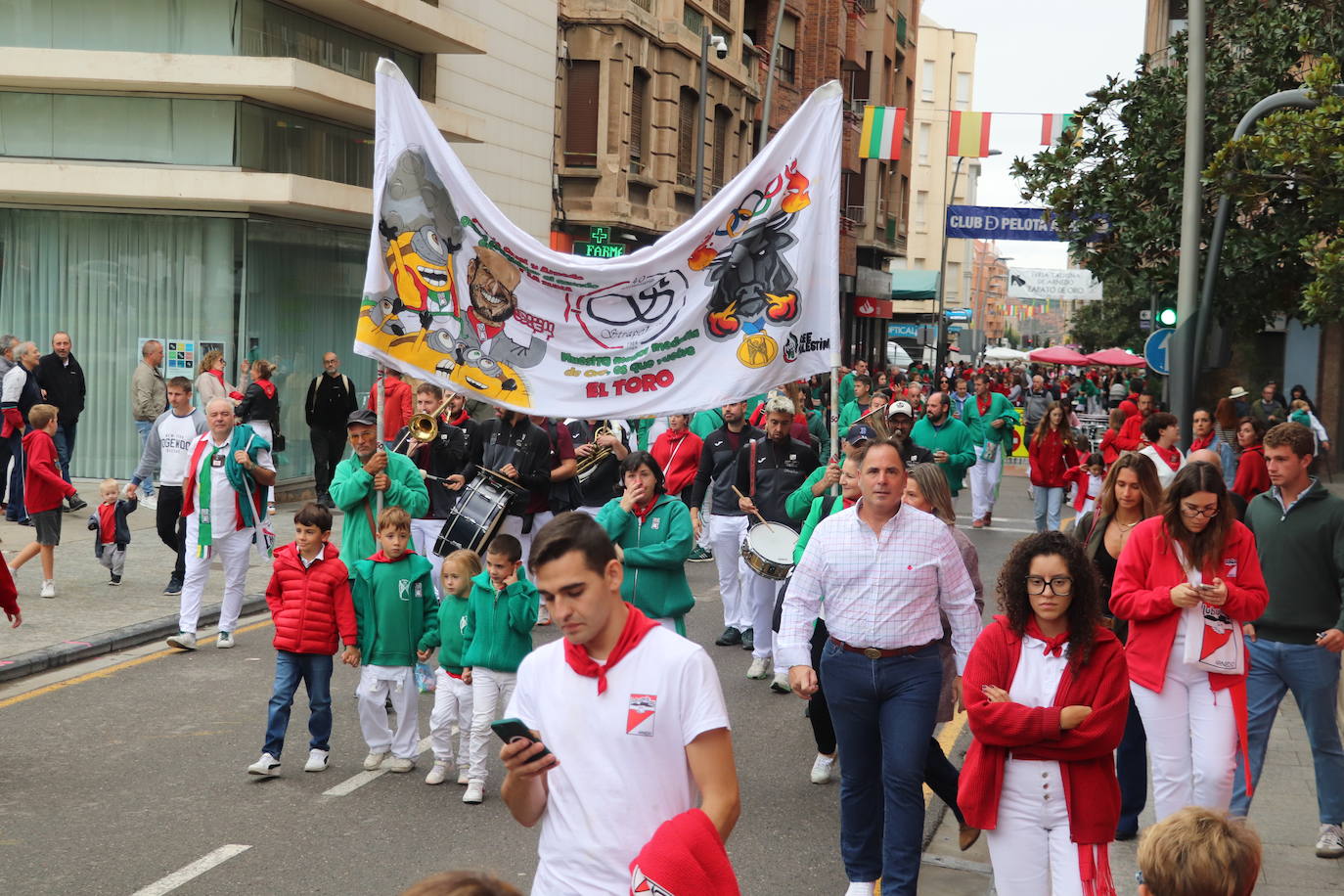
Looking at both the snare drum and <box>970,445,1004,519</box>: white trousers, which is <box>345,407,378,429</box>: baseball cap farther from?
<box>970,445,1004,519</box>: white trousers

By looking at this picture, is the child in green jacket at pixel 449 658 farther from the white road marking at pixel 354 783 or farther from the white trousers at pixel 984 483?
the white trousers at pixel 984 483

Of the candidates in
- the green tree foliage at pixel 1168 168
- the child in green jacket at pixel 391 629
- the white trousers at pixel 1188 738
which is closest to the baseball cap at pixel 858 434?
the white trousers at pixel 1188 738

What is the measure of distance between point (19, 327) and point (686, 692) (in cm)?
1999

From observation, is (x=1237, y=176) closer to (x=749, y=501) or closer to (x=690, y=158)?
(x=749, y=501)

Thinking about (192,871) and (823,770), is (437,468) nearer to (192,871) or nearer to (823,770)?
(823,770)

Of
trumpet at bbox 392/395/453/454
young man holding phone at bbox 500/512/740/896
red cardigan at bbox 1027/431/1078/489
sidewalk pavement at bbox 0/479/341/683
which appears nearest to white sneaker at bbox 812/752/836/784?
trumpet at bbox 392/395/453/454

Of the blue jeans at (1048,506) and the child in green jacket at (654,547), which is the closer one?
the child in green jacket at (654,547)

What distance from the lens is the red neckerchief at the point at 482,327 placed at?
25.8ft

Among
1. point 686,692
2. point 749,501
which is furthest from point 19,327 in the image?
point 686,692

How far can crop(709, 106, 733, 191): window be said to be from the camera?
38.7m

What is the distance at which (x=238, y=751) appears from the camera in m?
8.51

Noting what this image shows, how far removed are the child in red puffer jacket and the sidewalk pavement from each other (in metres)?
3.25

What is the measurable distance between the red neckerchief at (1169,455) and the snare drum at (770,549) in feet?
9.51

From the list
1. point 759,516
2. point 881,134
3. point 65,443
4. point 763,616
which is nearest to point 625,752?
point 763,616
